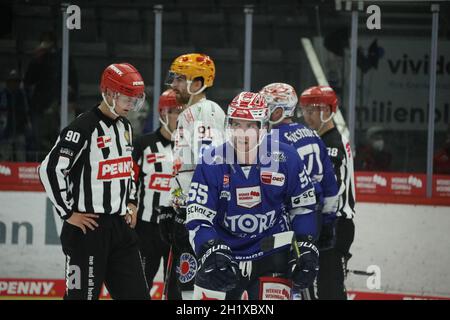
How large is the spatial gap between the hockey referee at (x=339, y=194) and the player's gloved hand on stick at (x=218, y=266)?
6.06ft

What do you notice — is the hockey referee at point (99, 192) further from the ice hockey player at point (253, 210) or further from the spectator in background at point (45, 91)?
the spectator in background at point (45, 91)

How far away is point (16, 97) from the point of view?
7.81m

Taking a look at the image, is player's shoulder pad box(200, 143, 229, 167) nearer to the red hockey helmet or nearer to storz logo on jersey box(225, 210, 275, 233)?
storz logo on jersey box(225, 210, 275, 233)

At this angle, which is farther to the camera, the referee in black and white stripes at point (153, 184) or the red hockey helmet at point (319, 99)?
the referee in black and white stripes at point (153, 184)

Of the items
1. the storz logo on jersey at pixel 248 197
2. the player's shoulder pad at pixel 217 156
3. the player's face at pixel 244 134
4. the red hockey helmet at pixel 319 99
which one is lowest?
the storz logo on jersey at pixel 248 197

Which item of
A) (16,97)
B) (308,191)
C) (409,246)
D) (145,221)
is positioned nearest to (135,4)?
(16,97)

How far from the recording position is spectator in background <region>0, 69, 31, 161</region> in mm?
7699

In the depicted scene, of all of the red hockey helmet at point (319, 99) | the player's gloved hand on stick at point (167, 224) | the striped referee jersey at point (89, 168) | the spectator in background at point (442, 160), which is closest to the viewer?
the striped referee jersey at point (89, 168)

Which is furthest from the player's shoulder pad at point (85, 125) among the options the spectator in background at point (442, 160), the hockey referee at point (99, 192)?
the spectator in background at point (442, 160)

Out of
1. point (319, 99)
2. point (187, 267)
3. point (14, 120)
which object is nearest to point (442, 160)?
point (319, 99)

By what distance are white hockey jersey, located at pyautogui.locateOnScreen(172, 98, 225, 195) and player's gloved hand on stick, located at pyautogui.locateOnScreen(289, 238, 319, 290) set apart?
1.14m

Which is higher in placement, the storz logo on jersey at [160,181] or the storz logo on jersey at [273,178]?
the storz logo on jersey at [273,178]

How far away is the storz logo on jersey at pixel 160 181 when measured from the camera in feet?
21.0
